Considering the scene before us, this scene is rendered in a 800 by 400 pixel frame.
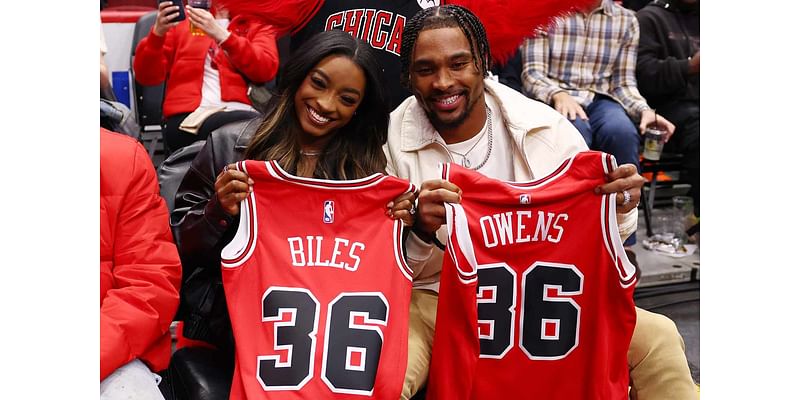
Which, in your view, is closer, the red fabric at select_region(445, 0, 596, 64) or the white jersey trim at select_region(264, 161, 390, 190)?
the white jersey trim at select_region(264, 161, 390, 190)

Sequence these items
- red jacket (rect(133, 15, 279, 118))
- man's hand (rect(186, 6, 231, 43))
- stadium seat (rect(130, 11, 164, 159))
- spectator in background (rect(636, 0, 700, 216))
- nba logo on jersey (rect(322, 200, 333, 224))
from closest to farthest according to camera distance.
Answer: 1. nba logo on jersey (rect(322, 200, 333, 224))
2. man's hand (rect(186, 6, 231, 43))
3. red jacket (rect(133, 15, 279, 118))
4. spectator in background (rect(636, 0, 700, 216))
5. stadium seat (rect(130, 11, 164, 159))

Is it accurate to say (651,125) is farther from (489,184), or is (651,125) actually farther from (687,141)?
(489,184)

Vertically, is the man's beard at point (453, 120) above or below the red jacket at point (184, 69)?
below

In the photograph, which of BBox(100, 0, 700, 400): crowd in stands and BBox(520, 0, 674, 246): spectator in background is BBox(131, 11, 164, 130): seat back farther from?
BBox(520, 0, 674, 246): spectator in background

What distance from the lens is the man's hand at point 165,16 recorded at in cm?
251

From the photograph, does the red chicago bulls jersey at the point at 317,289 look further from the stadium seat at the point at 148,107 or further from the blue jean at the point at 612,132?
the stadium seat at the point at 148,107

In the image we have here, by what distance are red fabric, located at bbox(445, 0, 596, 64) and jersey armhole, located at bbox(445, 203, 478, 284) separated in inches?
26.3

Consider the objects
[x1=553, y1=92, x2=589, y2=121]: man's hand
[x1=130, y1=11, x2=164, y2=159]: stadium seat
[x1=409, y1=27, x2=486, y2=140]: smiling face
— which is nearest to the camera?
[x1=409, y1=27, x2=486, y2=140]: smiling face

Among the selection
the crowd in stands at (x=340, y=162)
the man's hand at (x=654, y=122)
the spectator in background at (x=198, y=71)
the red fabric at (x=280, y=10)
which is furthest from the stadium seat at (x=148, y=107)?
the man's hand at (x=654, y=122)

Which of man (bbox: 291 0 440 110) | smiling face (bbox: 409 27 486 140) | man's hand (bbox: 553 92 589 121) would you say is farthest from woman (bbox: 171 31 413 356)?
man's hand (bbox: 553 92 589 121)

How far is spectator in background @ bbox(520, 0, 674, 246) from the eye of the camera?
289 cm

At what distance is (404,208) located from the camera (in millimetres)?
1633
